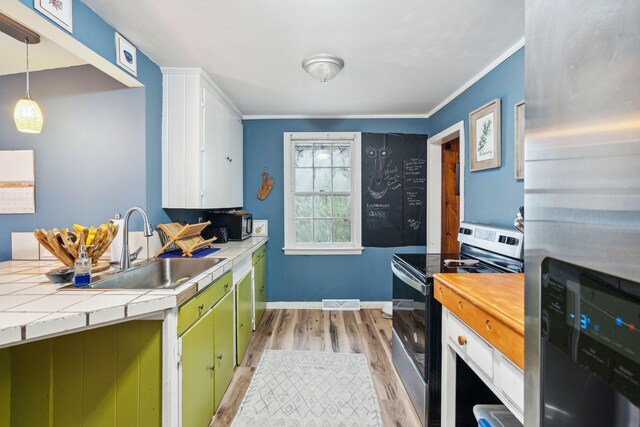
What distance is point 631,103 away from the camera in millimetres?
363

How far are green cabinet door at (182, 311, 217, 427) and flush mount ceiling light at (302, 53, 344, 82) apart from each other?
1.76 m

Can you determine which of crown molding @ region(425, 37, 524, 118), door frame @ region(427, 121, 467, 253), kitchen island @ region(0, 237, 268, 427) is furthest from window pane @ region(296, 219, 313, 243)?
kitchen island @ region(0, 237, 268, 427)

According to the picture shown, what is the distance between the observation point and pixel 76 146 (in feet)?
6.58

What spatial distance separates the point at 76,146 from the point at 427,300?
7.96 feet

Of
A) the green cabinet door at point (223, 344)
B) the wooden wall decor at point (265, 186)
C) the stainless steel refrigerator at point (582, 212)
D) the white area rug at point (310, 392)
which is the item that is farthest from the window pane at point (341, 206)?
the stainless steel refrigerator at point (582, 212)

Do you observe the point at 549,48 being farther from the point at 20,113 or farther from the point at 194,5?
the point at 20,113

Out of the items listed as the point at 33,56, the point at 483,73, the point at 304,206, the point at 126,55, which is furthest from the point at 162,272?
the point at 483,73

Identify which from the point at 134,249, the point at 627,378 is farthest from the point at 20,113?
the point at 627,378

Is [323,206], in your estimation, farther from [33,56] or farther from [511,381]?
[511,381]

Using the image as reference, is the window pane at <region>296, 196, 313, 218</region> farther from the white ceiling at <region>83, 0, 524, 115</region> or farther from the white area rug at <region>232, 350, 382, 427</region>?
the white area rug at <region>232, 350, 382, 427</region>

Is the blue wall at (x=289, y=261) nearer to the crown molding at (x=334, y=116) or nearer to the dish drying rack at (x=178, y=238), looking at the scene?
the crown molding at (x=334, y=116)

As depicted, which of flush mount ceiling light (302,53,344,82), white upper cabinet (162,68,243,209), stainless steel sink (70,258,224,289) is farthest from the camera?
white upper cabinet (162,68,243,209)

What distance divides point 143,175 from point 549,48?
7.26ft

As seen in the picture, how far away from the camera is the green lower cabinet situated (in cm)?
123
